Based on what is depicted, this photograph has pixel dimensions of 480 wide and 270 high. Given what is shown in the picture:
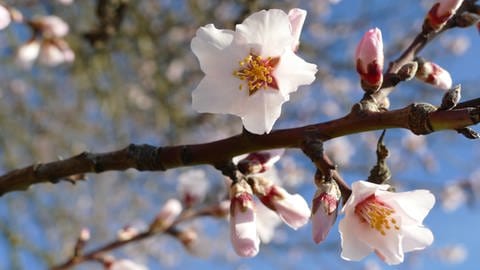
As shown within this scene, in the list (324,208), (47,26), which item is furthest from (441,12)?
(47,26)

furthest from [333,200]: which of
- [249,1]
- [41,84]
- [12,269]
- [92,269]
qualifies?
[92,269]

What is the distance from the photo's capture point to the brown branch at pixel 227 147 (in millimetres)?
1045

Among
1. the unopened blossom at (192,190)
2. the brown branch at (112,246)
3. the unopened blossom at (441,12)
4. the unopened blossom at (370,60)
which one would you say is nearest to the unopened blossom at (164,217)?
the brown branch at (112,246)

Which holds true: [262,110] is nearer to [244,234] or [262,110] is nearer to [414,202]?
[244,234]

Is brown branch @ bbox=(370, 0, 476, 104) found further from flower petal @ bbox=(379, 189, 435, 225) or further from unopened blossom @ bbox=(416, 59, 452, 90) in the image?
flower petal @ bbox=(379, 189, 435, 225)

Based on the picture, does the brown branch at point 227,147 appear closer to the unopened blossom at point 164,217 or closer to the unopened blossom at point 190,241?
the unopened blossom at point 164,217

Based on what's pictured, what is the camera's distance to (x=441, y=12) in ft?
4.89

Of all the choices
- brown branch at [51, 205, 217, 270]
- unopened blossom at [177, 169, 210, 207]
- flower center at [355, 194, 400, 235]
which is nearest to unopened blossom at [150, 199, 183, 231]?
brown branch at [51, 205, 217, 270]

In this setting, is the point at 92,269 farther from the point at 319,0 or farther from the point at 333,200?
the point at 333,200

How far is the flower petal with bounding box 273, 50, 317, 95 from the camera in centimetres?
138

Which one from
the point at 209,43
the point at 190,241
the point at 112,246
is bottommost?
the point at 190,241

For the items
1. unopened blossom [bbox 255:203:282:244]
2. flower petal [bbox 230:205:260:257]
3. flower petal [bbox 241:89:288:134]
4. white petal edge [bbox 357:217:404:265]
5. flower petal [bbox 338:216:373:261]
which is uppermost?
flower petal [bbox 241:89:288:134]

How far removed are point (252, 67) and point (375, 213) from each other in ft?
1.73

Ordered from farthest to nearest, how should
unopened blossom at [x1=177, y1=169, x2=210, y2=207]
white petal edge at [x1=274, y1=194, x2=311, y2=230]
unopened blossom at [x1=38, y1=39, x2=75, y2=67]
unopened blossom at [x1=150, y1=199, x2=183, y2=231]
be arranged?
unopened blossom at [x1=38, y1=39, x2=75, y2=67]
unopened blossom at [x1=177, y1=169, x2=210, y2=207]
unopened blossom at [x1=150, y1=199, x2=183, y2=231]
white petal edge at [x1=274, y1=194, x2=311, y2=230]
